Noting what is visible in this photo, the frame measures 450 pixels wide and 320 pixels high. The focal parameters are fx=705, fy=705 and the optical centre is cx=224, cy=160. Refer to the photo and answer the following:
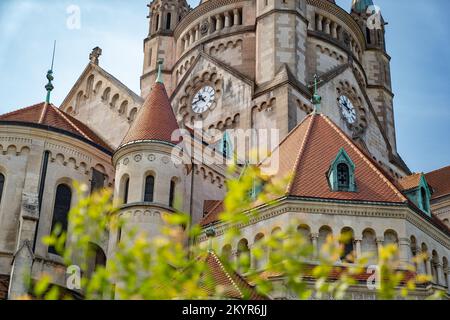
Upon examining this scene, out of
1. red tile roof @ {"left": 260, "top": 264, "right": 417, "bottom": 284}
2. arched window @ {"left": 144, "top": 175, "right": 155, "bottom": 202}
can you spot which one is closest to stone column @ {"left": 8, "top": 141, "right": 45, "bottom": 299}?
arched window @ {"left": 144, "top": 175, "right": 155, "bottom": 202}

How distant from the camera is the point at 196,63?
39188 millimetres

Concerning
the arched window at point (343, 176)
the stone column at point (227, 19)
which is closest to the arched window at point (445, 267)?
the arched window at point (343, 176)

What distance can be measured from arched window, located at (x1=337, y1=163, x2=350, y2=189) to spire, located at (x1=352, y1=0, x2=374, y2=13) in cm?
2683

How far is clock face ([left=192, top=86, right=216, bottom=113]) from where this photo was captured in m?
37.8

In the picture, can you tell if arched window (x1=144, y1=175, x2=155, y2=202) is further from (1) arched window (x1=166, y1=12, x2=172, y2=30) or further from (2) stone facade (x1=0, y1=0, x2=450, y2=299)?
(1) arched window (x1=166, y1=12, x2=172, y2=30)

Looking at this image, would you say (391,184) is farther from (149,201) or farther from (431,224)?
(149,201)

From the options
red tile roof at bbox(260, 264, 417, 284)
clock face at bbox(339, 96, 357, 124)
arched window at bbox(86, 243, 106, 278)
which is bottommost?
red tile roof at bbox(260, 264, 417, 284)

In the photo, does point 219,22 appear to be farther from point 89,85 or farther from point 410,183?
point 410,183

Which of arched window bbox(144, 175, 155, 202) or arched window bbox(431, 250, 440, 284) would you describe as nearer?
arched window bbox(431, 250, 440, 284)

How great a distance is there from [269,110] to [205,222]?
11.0 m

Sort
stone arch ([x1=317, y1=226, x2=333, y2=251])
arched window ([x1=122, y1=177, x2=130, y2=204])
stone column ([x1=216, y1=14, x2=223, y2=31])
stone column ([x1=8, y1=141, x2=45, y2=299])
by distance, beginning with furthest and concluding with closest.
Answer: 1. stone column ([x1=216, y1=14, x2=223, y2=31])
2. arched window ([x1=122, y1=177, x2=130, y2=204])
3. stone column ([x1=8, y1=141, x2=45, y2=299])
4. stone arch ([x1=317, y1=226, x2=333, y2=251])

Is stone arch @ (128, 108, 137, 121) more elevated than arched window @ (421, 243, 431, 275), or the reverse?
stone arch @ (128, 108, 137, 121)
